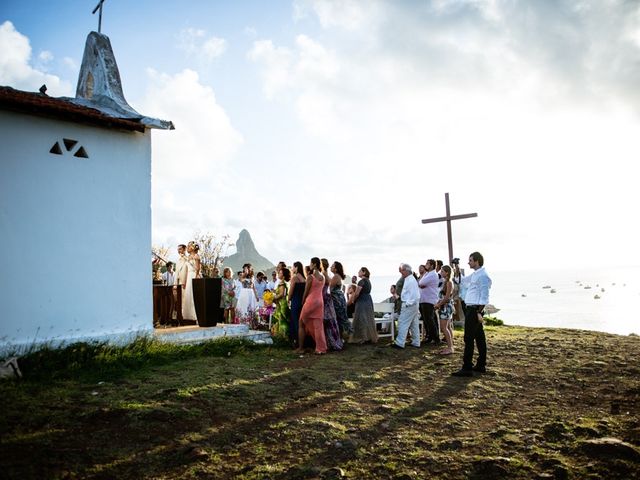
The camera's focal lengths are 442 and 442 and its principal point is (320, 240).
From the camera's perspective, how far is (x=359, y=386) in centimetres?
664

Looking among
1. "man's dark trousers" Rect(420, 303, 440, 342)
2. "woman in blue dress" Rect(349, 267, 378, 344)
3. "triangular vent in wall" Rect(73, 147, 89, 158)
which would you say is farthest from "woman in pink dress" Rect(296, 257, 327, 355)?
"triangular vent in wall" Rect(73, 147, 89, 158)

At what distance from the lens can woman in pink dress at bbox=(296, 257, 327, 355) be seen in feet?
31.7

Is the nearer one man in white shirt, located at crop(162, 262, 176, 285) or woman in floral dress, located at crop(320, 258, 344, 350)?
woman in floral dress, located at crop(320, 258, 344, 350)

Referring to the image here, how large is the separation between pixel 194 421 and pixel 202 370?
2.43m

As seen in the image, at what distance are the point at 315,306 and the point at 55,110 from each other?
6.13m

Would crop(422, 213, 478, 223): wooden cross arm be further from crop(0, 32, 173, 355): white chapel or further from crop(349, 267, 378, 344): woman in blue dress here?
crop(0, 32, 173, 355): white chapel

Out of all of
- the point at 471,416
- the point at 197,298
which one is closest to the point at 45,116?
the point at 197,298

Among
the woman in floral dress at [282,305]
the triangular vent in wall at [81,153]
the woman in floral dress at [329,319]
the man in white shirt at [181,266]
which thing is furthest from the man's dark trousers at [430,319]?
the triangular vent in wall at [81,153]

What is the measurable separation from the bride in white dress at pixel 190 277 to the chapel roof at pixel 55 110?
334cm

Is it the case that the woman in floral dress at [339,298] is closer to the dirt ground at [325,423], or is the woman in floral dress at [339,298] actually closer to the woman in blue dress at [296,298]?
the woman in blue dress at [296,298]

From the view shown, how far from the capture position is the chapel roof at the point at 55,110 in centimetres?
718

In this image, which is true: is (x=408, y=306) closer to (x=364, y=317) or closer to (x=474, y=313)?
(x=364, y=317)

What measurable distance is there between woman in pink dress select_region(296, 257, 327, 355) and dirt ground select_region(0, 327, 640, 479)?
186cm

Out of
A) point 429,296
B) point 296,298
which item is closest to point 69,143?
point 296,298
